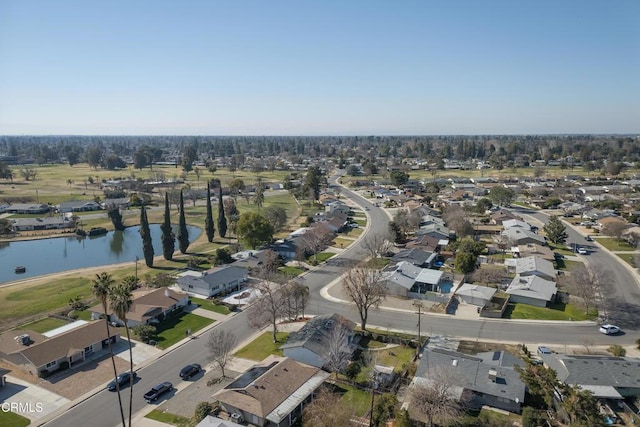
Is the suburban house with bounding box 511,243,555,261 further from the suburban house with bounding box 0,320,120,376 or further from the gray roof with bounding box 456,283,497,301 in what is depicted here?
the suburban house with bounding box 0,320,120,376

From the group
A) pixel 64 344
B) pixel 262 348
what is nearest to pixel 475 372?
pixel 262 348

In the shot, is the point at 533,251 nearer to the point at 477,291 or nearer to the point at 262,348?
the point at 477,291

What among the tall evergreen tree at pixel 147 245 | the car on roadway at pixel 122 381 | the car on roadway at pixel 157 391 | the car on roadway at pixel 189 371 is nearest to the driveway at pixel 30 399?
the car on roadway at pixel 122 381

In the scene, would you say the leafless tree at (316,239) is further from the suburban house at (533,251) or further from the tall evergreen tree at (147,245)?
the suburban house at (533,251)

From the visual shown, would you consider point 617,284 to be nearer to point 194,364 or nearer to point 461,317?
point 461,317

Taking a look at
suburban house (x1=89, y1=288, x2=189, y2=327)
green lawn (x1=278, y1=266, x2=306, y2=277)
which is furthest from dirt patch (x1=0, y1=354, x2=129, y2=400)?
green lawn (x1=278, y1=266, x2=306, y2=277)

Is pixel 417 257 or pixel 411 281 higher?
pixel 417 257
